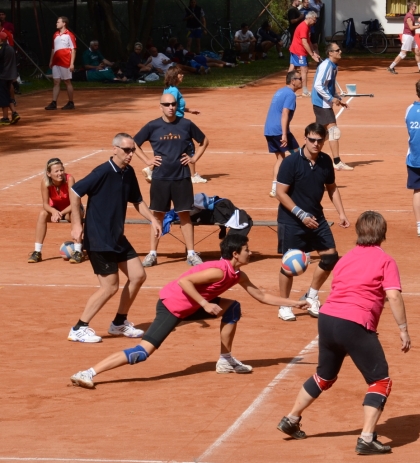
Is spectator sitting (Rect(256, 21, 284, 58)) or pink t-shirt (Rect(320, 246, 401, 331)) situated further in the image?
spectator sitting (Rect(256, 21, 284, 58))

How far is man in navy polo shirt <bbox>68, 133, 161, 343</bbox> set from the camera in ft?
33.4

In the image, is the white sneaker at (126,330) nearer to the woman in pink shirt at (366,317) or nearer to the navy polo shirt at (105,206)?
the navy polo shirt at (105,206)

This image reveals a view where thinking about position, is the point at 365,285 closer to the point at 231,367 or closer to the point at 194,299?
the point at 194,299

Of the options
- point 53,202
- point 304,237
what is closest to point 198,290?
point 304,237

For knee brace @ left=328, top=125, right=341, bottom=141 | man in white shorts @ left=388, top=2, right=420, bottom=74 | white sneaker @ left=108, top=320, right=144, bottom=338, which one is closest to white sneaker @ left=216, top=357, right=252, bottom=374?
white sneaker @ left=108, top=320, right=144, bottom=338

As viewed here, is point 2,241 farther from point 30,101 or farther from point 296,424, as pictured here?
point 30,101

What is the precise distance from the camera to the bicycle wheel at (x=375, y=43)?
43.3 meters

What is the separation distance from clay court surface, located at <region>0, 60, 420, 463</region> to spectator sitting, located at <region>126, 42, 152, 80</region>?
51.0 ft

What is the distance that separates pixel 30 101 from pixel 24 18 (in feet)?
42.4

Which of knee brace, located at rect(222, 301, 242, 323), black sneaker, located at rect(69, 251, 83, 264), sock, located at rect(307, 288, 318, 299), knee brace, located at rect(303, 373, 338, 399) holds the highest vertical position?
knee brace, located at rect(303, 373, 338, 399)

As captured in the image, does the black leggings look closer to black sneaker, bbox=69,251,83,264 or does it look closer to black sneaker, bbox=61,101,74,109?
black sneaker, bbox=69,251,83,264

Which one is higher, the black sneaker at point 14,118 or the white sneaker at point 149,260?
the white sneaker at point 149,260

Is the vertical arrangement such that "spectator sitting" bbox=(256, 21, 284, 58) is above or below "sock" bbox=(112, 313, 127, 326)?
below

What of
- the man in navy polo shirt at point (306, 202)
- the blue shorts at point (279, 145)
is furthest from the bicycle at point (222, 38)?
the man in navy polo shirt at point (306, 202)
